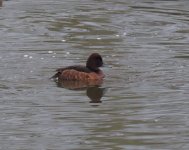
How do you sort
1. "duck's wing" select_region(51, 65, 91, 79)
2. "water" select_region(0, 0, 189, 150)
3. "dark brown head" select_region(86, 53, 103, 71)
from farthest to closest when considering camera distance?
"dark brown head" select_region(86, 53, 103, 71)
"duck's wing" select_region(51, 65, 91, 79)
"water" select_region(0, 0, 189, 150)

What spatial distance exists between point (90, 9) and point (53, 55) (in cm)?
730

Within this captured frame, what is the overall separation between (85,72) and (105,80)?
0.37 meters

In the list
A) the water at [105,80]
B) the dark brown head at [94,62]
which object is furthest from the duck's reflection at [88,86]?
the dark brown head at [94,62]

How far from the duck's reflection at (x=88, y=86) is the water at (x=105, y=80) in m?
0.04

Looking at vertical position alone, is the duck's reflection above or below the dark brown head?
below

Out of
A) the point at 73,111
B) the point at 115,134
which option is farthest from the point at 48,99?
the point at 115,134

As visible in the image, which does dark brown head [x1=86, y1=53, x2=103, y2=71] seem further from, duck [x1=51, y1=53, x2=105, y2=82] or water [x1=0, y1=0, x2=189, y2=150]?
water [x1=0, y1=0, x2=189, y2=150]

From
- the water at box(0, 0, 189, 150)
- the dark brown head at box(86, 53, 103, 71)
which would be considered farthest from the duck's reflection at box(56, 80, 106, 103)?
the dark brown head at box(86, 53, 103, 71)

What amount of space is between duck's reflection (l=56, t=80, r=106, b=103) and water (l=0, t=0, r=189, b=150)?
35mm

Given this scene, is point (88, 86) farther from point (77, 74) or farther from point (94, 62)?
point (94, 62)

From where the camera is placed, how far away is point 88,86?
1698 cm

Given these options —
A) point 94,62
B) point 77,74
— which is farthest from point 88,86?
point 94,62

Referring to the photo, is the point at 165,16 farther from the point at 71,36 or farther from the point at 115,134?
the point at 115,134

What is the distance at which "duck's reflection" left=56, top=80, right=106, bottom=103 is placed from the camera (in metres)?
16.0
